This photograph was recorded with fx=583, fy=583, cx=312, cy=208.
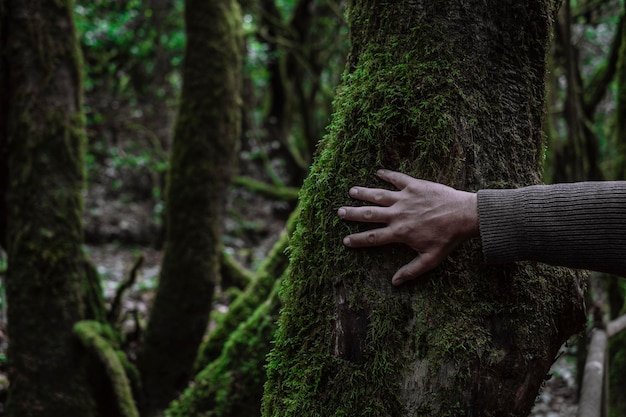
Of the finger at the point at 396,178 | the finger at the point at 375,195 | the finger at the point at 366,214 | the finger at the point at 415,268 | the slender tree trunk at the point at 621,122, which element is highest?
the slender tree trunk at the point at 621,122

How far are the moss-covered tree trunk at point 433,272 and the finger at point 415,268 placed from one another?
1.5 inches

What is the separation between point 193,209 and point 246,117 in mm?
5497

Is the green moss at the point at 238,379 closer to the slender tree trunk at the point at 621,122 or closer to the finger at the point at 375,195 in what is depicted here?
the finger at the point at 375,195

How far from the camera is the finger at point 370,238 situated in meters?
1.67

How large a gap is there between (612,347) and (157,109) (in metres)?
7.45

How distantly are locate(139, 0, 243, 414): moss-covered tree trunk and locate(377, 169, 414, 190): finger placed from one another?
3.69 m

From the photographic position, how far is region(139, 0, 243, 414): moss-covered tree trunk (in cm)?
524

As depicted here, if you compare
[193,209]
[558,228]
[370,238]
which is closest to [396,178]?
[370,238]

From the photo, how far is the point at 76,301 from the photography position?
4.50 m

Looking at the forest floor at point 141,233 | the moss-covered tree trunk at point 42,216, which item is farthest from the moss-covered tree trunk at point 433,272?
the forest floor at point 141,233

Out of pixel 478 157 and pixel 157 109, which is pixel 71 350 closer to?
pixel 478 157

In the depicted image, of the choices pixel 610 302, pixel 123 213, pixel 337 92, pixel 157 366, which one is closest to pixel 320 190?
pixel 337 92

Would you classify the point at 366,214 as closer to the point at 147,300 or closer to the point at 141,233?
the point at 147,300

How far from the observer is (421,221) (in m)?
1.65
